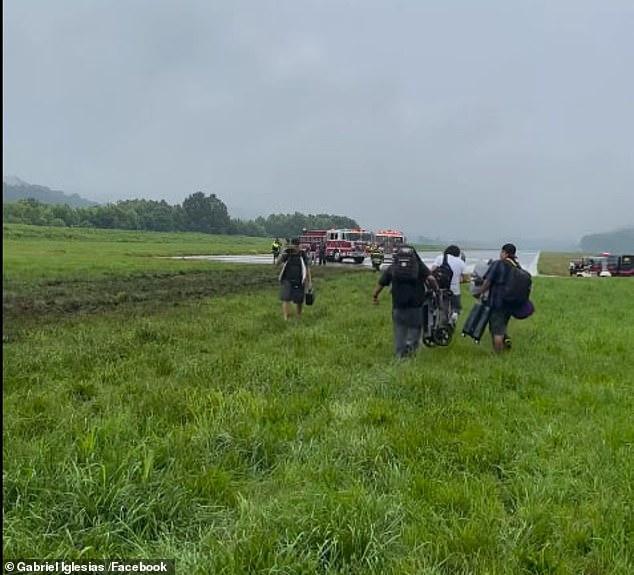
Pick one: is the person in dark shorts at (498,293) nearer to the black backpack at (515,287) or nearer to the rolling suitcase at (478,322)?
the black backpack at (515,287)

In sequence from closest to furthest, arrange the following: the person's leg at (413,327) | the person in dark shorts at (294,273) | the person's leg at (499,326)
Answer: the person's leg at (413,327), the person's leg at (499,326), the person in dark shorts at (294,273)

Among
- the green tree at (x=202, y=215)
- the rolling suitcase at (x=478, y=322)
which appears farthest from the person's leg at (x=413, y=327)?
the green tree at (x=202, y=215)

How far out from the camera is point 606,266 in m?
45.8

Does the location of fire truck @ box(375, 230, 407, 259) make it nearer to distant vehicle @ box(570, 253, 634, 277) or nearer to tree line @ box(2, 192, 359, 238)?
distant vehicle @ box(570, 253, 634, 277)

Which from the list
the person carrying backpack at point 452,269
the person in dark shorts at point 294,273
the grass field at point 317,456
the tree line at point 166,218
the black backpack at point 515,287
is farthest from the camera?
the tree line at point 166,218

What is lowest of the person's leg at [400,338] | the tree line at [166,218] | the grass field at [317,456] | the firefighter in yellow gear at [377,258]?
the grass field at [317,456]

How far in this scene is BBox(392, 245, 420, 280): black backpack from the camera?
25.4 ft

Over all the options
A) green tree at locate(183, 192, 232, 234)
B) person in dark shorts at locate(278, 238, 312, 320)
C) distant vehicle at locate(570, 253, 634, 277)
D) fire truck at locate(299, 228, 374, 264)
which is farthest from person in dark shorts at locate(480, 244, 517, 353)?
green tree at locate(183, 192, 232, 234)

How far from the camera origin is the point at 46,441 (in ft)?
13.7

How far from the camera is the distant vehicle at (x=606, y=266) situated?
4497cm

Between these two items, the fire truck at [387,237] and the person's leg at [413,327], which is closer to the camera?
the person's leg at [413,327]

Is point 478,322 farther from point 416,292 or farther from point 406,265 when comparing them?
point 406,265

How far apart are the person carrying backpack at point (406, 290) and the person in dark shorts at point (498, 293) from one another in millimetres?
1153

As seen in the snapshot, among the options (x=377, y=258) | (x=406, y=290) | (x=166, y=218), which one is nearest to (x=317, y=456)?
(x=406, y=290)
